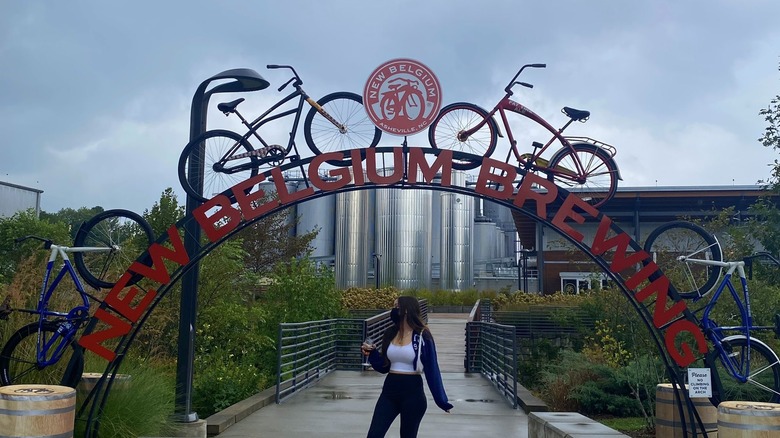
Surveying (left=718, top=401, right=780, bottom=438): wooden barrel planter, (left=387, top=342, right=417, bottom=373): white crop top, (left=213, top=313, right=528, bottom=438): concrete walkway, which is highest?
(left=387, top=342, right=417, bottom=373): white crop top

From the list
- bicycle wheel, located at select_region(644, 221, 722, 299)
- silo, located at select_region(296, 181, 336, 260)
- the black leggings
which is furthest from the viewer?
silo, located at select_region(296, 181, 336, 260)

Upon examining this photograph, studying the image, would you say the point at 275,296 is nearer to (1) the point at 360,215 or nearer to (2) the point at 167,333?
(2) the point at 167,333

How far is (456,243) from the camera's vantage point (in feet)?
198

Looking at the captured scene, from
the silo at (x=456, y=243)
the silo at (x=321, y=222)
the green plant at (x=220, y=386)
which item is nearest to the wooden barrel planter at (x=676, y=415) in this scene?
the green plant at (x=220, y=386)

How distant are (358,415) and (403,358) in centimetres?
518

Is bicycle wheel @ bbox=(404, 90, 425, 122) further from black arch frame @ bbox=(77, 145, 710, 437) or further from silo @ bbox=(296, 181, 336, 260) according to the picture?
silo @ bbox=(296, 181, 336, 260)

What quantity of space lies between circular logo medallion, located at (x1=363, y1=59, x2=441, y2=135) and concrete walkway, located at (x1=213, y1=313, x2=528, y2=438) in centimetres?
369

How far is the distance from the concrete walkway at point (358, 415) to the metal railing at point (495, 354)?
230 millimetres

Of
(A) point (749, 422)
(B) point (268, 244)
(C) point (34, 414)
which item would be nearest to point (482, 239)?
(B) point (268, 244)

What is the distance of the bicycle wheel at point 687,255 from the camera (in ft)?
23.5

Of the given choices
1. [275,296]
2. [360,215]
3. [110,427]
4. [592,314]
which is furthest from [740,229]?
[360,215]

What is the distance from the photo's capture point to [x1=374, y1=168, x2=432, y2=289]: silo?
57562 mm

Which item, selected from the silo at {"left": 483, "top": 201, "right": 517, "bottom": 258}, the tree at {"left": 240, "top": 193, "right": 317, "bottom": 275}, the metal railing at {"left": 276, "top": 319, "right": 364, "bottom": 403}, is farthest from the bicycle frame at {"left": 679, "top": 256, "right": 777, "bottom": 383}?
the silo at {"left": 483, "top": 201, "right": 517, "bottom": 258}

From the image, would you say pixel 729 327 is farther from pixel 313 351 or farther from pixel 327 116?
pixel 313 351
